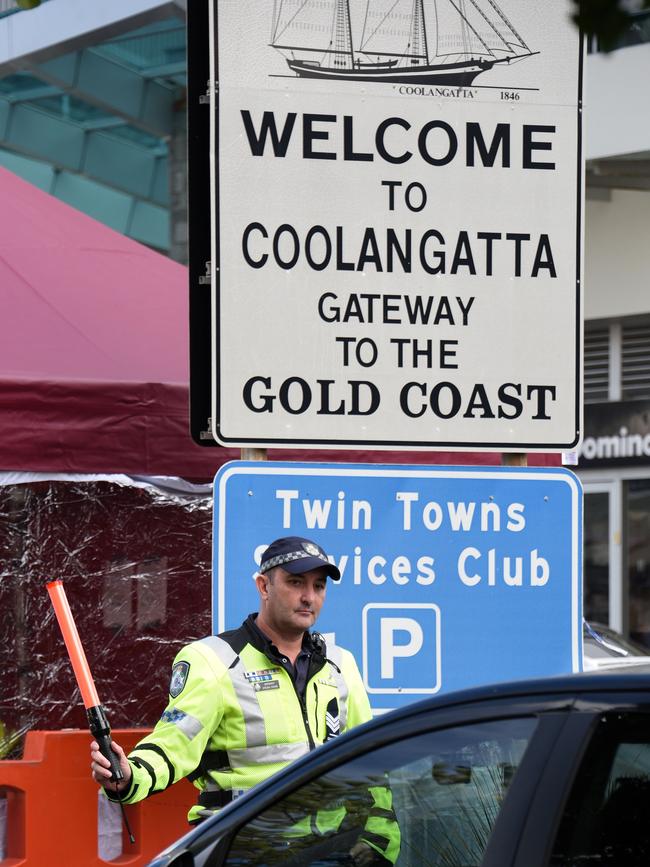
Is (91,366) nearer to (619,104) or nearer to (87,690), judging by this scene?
(87,690)

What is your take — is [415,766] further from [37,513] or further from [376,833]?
[37,513]

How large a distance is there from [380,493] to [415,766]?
6.06ft

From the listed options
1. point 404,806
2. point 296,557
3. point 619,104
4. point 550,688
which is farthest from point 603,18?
point 619,104

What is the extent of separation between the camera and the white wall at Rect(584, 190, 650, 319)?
1723 centimetres

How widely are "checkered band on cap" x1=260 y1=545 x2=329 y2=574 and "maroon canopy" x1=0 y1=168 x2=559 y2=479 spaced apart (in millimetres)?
2361

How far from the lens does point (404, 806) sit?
8.98 ft

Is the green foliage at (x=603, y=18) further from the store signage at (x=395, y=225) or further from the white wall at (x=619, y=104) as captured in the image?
the white wall at (x=619, y=104)

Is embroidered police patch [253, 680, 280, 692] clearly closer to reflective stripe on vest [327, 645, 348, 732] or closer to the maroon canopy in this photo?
reflective stripe on vest [327, 645, 348, 732]

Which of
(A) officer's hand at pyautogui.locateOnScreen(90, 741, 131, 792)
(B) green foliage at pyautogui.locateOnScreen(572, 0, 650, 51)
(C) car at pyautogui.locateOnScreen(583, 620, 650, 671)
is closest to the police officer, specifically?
(A) officer's hand at pyautogui.locateOnScreen(90, 741, 131, 792)

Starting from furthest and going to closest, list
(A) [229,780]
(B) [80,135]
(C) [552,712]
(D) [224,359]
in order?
(B) [80,135] < (D) [224,359] < (A) [229,780] < (C) [552,712]

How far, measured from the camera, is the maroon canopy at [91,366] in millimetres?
6250

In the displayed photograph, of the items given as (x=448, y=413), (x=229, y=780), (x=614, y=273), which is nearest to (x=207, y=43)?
(x=448, y=413)

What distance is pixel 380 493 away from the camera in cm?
445

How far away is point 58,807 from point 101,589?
1.18m
